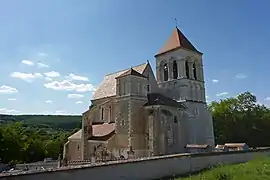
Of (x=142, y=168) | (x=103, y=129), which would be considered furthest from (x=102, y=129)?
(x=142, y=168)

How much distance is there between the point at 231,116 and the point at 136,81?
2860cm

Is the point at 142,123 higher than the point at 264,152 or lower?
higher

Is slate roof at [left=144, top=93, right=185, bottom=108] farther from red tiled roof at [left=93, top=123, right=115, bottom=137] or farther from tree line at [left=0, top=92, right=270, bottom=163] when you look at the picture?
tree line at [left=0, top=92, right=270, bottom=163]

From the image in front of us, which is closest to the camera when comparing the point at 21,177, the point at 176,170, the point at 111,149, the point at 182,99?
the point at 21,177

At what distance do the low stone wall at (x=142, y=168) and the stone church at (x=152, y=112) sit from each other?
12.2 meters

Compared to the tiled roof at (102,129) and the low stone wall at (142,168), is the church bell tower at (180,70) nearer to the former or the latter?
the tiled roof at (102,129)

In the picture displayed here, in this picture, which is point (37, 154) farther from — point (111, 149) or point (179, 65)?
point (179, 65)

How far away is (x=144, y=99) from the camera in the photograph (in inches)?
1216

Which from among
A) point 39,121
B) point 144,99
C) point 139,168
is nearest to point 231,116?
point 144,99

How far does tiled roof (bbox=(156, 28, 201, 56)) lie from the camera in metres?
35.2

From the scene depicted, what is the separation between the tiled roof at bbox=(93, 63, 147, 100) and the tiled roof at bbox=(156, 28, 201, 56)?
13.1 ft

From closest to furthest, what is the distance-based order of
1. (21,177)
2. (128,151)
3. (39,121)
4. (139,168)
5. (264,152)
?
(21,177)
(139,168)
(264,152)
(128,151)
(39,121)

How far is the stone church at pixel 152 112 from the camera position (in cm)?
2900

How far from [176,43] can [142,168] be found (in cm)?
2596
